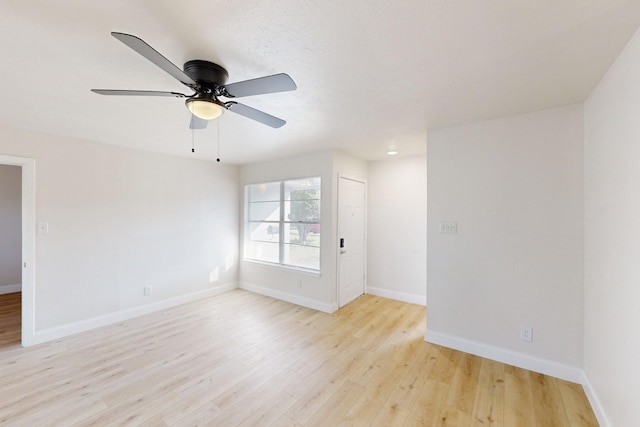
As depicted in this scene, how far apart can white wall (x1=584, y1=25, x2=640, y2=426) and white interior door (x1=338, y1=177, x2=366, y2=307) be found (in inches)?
105

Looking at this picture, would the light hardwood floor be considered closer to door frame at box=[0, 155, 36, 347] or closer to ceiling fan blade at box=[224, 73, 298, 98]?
door frame at box=[0, 155, 36, 347]

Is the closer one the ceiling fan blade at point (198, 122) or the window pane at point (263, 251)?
the ceiling fan blade at point (198, 122)

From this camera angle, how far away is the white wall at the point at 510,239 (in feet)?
7.59

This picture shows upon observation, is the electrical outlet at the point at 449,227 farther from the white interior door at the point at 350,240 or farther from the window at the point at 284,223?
the window at the point at 284,223

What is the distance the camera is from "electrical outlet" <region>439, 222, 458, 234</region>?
2.88m

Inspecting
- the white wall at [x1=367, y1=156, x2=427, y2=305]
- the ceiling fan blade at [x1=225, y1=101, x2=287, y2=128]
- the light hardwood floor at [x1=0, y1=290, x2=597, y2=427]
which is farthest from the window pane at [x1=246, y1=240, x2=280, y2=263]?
the ceiling fan blade at [x1=225, y1=101, x2=287, y2=128]

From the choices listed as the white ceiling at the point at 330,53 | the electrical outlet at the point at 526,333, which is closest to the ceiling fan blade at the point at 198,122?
the white ceiling at the point at 330,53

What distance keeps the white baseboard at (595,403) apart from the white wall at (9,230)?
8.30m

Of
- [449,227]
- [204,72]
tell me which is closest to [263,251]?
[449,227]

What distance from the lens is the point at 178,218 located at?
428 centimetres

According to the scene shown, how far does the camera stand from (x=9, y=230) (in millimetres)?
4883

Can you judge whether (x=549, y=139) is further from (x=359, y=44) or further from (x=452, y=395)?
(x=452, y=395)

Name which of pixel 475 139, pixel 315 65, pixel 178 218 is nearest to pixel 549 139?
pixel 475 139

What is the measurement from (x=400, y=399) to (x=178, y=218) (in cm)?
398
